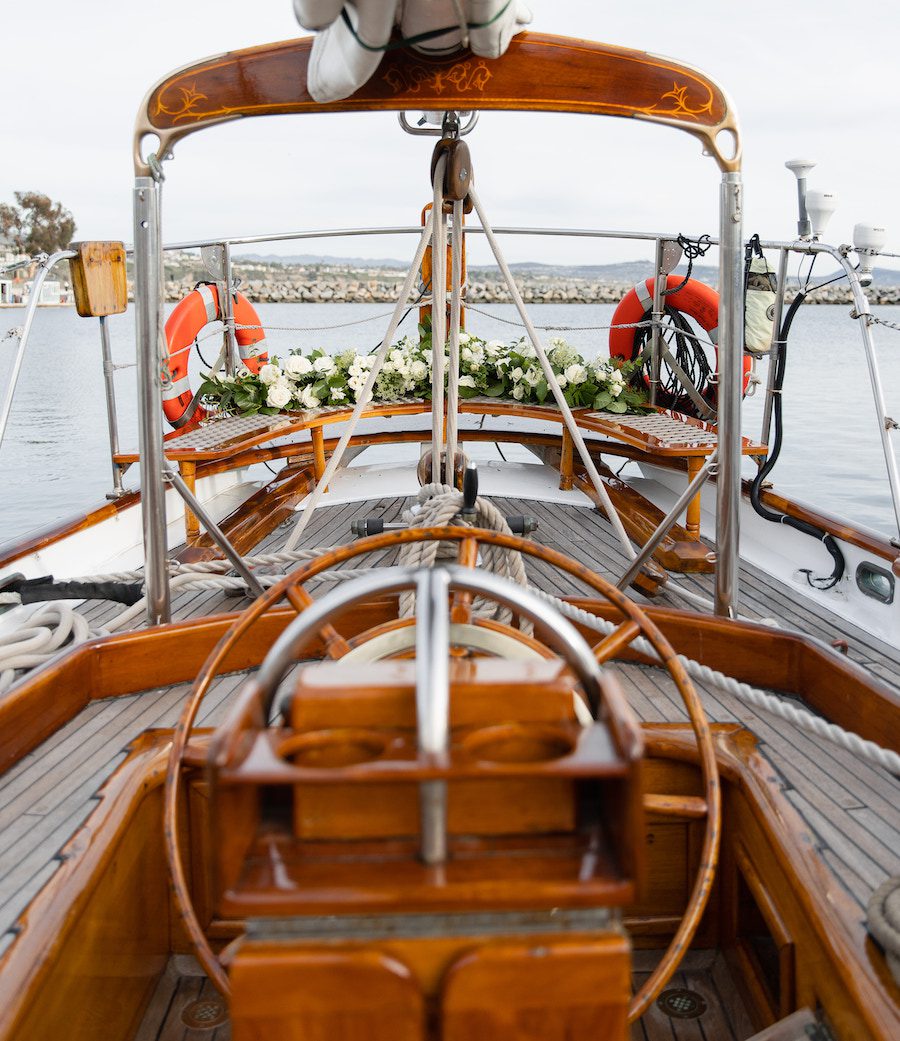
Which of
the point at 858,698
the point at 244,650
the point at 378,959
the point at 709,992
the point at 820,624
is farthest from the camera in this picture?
the point at 820,624

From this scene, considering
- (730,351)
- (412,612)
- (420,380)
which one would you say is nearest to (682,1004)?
(412,612)

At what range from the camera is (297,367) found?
447cm

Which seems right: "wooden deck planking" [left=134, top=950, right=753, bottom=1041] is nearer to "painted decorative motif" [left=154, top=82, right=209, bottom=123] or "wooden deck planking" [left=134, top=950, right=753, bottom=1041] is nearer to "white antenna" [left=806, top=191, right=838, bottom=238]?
"painted decorative motif" [left=154, top=82, right=209, bottom=123]

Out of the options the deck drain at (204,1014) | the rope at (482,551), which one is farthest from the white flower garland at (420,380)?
the deck drain at (204,1014)

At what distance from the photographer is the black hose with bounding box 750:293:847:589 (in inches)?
121

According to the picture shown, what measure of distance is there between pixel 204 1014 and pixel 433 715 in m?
1.22

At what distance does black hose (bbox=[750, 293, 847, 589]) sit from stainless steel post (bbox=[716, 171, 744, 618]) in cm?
103

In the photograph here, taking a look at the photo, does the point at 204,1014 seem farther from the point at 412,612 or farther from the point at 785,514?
the point at 785,514

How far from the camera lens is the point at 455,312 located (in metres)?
2.44

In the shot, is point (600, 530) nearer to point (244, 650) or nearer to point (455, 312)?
point (455, 312)

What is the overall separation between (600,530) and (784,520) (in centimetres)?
74

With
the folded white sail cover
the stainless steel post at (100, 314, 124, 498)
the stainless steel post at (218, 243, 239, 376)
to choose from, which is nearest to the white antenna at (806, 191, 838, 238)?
the folded white sail cover

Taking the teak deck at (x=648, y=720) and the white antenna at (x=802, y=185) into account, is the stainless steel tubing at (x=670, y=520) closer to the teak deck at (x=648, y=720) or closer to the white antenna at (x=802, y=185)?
the teak deck at (x=648, y=720)

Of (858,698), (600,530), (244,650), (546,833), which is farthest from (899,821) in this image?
(600,530)
